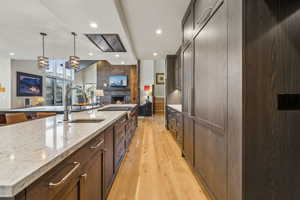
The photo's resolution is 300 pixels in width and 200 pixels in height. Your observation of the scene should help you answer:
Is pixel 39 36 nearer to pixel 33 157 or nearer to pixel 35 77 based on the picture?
pixel 35 77

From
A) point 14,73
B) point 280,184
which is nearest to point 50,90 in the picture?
point 14,73

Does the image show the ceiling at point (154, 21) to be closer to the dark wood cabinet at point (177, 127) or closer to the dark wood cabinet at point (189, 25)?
the dark wood cabinet at point (189, 25)

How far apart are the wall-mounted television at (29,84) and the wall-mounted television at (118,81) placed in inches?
164

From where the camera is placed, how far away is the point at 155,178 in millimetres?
2301

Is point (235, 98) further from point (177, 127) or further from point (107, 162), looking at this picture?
point (177, 127)

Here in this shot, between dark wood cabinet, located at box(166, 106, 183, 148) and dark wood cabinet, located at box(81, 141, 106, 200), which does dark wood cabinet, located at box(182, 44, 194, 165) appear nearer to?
dark wood cabinet, located at box(166, 106, 183, 148)

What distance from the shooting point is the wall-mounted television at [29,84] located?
691 cm

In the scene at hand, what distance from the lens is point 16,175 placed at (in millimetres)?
559

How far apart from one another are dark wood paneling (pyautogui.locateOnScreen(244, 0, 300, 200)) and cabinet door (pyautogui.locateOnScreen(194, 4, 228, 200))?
0.26 metres

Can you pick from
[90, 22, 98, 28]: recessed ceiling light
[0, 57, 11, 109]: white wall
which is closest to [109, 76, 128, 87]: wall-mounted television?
[0, 57, 11, 109]: white wall

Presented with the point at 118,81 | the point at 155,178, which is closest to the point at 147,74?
the point at 118,81

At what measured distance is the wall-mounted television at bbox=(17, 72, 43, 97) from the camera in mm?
6910

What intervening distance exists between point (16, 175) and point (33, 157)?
167 mm

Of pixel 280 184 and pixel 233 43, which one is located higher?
pixel 233 43
